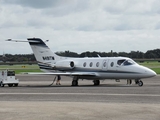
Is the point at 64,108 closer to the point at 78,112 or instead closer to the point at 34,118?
the point at 78,112

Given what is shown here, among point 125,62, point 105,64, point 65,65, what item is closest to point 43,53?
point 65,65

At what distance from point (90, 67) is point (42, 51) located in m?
5.34

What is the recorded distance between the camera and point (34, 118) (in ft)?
41.2

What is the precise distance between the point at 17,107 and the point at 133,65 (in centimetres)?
1734

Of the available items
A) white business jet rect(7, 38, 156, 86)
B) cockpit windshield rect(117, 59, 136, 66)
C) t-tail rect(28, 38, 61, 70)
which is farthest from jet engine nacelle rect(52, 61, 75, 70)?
cockpit windshield rect(117, 59, 136, 66)

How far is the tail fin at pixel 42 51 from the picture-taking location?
36.3 m

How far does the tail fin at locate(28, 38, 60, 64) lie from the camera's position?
36312 millimetres

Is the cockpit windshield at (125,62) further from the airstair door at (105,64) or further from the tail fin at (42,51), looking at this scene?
the tail fin at (42,51)

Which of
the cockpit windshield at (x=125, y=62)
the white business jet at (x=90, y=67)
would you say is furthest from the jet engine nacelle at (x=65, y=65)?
the cockpit windshield at (x=125, y=62)

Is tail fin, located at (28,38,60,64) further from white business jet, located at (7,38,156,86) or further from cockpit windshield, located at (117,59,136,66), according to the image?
cockpit windshield, located at (117,59,136,66)

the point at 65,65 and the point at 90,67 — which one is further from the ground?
the point at 65,65

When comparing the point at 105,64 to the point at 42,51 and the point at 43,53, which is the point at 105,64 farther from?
the point at 42,51

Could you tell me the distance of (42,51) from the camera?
36.5 m

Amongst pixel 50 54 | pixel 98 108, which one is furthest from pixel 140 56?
pixel 98 108
